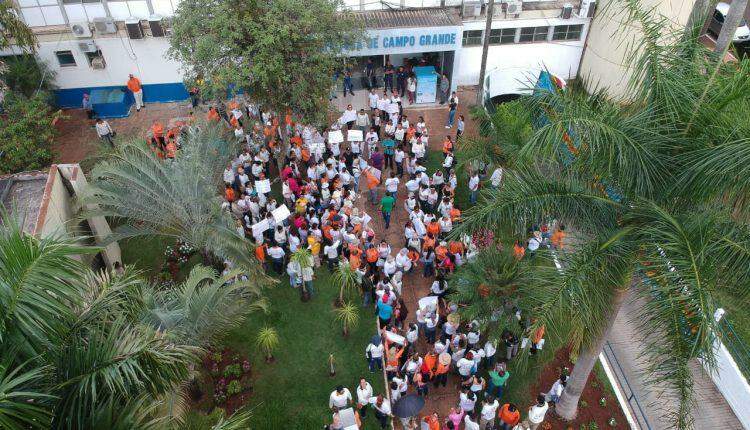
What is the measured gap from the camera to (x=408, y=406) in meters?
9.39

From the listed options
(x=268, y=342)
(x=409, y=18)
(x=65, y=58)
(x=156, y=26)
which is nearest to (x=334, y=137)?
(x=409, y=18)

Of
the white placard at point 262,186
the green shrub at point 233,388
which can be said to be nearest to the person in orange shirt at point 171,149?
the white placard at point 262,186

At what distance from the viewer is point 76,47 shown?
63.3ft

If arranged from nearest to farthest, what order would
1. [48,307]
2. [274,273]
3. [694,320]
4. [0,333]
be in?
[0,333], [48,307], [694,320], [274,273]

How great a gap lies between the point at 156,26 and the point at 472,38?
11376 millimetres

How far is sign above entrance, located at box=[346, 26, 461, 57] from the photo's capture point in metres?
18.8

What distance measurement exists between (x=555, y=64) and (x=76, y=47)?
58.4 ft

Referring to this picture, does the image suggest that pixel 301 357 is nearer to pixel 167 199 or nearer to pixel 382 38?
pixel 167 199

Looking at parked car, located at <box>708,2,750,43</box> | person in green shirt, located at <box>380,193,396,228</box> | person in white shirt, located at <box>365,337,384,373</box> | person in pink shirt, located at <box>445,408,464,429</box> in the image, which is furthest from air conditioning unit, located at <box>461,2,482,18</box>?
person in pink shirt, located at <box>445,408,464,429</box>

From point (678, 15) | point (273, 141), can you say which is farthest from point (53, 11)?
point (678, 15)

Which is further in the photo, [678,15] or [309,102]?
[678,15]

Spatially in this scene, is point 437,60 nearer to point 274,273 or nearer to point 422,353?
point 274,273

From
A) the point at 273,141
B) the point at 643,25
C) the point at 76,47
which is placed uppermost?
the point at 643,25

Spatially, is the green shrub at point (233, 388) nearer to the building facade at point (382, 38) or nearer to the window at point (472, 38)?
the building facade at point (382, 38)
